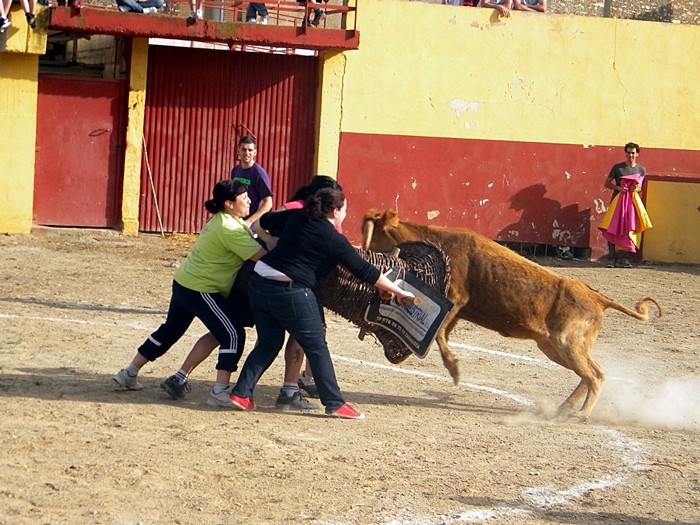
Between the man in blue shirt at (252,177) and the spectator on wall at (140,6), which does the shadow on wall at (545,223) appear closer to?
the spectator on wall at (140,6)

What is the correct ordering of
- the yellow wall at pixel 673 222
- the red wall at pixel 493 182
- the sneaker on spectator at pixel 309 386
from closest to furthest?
the sneaker on spectator at pixel 309 386
the red wall at pixel 493 182
the yellow wall at pixel 673 222

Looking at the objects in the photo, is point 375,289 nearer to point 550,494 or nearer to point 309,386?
point 309,386

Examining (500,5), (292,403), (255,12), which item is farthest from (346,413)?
(500,5)

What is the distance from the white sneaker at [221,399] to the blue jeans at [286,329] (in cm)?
10

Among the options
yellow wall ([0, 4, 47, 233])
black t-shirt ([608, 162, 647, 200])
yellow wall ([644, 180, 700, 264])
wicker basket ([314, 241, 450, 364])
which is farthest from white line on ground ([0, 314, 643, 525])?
yellow wall ([644, 180, 700, 264])

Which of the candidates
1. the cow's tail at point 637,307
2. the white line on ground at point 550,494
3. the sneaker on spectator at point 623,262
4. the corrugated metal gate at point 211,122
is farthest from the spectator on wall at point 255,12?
the white line on ground at point 550,494

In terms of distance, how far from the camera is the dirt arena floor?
6.11 metres

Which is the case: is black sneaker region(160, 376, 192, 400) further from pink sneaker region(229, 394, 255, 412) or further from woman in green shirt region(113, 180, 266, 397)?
pink sneaker region(229, 394, 255, 412)

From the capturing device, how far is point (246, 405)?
817 centimetres

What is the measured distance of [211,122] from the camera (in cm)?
1823

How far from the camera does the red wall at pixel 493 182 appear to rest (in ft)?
61.3

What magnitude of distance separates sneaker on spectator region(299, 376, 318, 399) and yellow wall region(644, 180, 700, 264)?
11.7 meters

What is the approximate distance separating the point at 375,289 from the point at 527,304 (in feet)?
4.80

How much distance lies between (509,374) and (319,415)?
2830 mm
